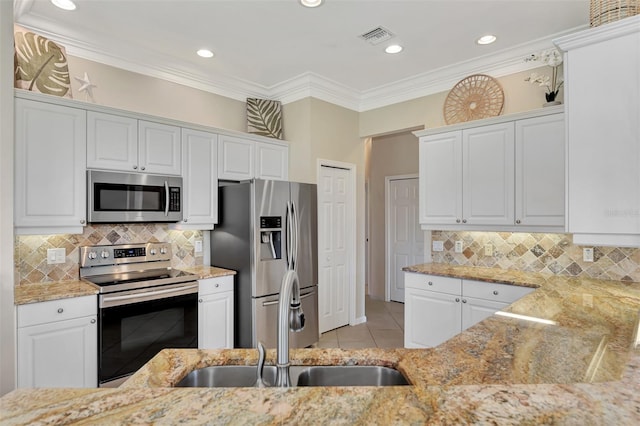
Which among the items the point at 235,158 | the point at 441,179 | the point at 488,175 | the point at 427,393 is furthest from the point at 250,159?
the point at 427,393

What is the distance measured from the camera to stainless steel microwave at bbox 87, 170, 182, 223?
9.33ft

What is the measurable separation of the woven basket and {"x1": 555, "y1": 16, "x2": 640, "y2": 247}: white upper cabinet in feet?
0.30

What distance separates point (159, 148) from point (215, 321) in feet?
5.53

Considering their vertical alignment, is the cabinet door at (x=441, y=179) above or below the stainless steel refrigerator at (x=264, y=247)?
above

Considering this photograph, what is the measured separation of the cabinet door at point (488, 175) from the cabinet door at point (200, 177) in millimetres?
2481

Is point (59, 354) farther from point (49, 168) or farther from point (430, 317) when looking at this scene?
point (430, 317)

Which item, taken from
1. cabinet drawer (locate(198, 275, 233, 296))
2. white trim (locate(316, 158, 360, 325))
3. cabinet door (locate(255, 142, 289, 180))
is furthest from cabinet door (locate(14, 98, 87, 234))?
white trim (locate(316, 158, 360, 325))

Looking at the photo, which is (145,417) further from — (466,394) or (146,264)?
(146,264)

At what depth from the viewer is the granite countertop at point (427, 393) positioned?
0.73 meters

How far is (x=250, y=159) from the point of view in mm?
3904

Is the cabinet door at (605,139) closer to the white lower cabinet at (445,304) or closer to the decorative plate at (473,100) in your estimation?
the white lower cabinet at (445,304)

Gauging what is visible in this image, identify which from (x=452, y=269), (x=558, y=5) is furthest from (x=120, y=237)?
(x=558, y=5)

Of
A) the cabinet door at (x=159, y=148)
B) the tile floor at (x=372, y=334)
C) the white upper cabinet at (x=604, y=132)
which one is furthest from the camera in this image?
the tile floor at (x=372, y=334)

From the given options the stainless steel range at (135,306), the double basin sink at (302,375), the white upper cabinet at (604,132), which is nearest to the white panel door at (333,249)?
the stainless steel range at (135,306)
